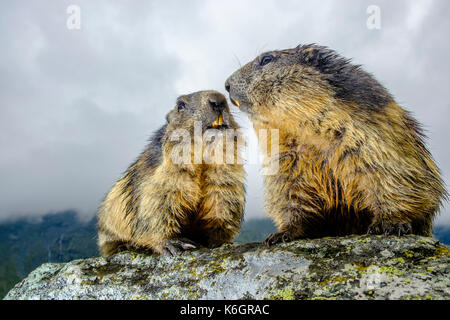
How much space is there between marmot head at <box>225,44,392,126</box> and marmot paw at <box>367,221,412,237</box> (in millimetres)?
1511

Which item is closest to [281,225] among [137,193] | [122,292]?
[122,292]

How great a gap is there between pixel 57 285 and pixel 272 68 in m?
4.41

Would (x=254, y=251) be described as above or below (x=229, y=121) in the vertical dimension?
below

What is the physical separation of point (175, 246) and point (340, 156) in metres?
2.74

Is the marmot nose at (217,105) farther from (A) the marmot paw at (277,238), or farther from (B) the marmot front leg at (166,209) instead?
(A) the marmot paw at (277,238)

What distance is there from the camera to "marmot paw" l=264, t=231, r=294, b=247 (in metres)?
4.35

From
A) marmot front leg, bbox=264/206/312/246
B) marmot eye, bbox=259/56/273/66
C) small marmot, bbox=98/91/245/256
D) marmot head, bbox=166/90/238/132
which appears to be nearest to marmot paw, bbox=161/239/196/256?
small marmot, bbox=98/91/245/256

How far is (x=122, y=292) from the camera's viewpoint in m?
4.10

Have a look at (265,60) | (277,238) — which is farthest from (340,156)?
(265,60)

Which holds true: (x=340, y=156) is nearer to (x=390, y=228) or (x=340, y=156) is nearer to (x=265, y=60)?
(x=390, y=228)

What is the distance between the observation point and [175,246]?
5137 millimetres

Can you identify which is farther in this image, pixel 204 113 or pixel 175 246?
pixel 204 113

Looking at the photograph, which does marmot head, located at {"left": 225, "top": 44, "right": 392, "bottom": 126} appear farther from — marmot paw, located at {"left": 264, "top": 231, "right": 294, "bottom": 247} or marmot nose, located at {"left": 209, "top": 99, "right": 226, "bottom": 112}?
marmot paw, located at {"left": 264, "top": 231, "right": 294, "bottom": 247}

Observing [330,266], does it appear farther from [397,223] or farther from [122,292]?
[122,292]
